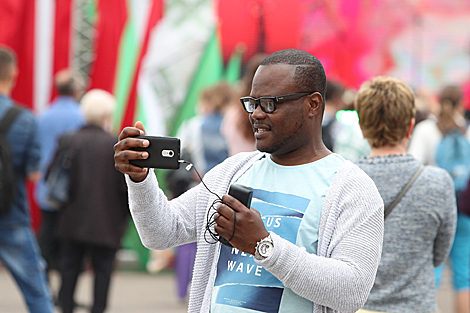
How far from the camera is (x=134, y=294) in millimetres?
6828

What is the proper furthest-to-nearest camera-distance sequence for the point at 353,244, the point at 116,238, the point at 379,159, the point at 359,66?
the point at 359,66 < the point at 116,238 < the point at 379,159 < the point at 353,244

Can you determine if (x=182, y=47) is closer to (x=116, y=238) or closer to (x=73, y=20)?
(x=73, y=20)

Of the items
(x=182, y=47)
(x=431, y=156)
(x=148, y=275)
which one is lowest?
(x=148, y=275)

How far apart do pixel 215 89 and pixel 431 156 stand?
205cm

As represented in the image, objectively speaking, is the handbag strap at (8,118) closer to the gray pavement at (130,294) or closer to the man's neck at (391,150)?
the gray pavement at (130,294)

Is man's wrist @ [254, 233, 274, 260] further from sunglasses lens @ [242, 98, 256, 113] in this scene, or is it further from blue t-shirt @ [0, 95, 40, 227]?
blue t-shirt @ [0, 95, 40, 227]

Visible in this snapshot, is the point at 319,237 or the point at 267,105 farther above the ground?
the point at 267,105

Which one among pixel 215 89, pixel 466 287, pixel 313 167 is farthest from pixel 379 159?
pixel 215 89

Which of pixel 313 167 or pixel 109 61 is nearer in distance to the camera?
pixel 313 167

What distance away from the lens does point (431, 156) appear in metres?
5.61

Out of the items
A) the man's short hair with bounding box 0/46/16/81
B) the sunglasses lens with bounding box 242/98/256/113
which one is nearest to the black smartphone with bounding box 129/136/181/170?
the sunglasses lens with bounding box 242/98/256/113

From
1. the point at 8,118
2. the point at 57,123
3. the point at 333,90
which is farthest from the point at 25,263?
the point at 333,90

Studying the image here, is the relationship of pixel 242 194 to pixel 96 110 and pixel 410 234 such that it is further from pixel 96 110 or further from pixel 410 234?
pixel 96 110

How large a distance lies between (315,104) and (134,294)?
17.2 feet
